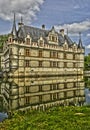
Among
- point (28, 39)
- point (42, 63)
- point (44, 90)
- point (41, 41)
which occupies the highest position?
point (28, 39)

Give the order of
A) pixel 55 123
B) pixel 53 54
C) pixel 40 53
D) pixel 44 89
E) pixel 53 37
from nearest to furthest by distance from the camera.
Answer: pixel 55 123
pixel 44 89
pixel 40 53
pixel 53 54
pixel 53 37

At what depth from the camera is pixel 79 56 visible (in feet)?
159

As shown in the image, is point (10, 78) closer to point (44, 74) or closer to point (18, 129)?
point (44, 74)

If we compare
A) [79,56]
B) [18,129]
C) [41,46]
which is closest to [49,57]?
[41,46]

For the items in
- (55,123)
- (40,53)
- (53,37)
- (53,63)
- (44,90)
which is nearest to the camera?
(55,123)

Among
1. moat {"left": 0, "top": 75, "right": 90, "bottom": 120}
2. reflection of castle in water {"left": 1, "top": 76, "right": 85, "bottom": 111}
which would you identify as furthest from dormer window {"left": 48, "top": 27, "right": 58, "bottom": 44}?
reflection of castle in water {"left": 1, "top": 76, "right": 85, "bottom": 111}

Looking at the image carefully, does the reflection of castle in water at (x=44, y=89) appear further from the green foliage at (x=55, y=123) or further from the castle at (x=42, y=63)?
the green foliage at (x=55, y=123)

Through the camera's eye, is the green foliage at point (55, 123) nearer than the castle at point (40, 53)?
Yes

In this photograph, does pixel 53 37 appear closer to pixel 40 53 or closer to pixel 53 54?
pixel 53 54

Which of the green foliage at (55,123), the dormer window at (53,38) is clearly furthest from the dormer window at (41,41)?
the green foliage at (55,123)

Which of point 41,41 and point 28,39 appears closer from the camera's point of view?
point 28,39

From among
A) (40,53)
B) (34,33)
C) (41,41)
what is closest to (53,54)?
(40,53)

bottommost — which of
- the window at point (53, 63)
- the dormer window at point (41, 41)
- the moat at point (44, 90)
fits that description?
the moat at point (44, 90)

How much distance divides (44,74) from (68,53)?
9448 mm
